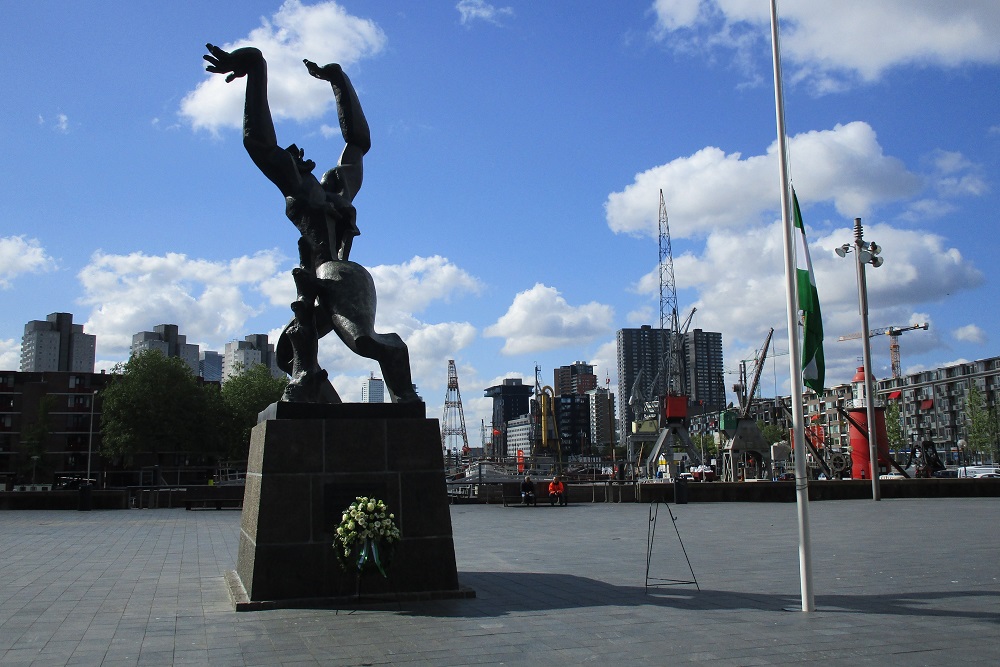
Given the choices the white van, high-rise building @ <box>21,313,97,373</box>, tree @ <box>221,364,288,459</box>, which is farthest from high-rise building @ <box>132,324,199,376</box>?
the white van

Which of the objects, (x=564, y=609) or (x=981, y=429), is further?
(x=981, y=429)

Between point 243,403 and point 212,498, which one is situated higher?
point 243,403

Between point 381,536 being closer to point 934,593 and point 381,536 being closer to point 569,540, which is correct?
point 934,593

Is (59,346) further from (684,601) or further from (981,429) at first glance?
(684,601)

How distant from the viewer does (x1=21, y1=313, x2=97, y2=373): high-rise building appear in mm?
141125

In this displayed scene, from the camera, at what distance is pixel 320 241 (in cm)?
1213

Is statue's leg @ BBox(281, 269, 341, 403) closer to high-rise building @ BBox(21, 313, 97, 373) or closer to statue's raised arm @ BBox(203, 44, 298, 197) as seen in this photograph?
statue's raised arm @ BBox(203, 44, 298, 197)

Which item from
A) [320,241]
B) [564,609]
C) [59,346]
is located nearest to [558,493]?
[320,241]

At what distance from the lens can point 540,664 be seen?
22.7 ft

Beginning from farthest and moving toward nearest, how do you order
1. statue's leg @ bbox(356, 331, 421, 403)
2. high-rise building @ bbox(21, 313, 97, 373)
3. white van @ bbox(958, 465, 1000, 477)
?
high-rise building @ bbox(21, 313, 97, 373) < white van @ bbox(958, 465, 1000, 477) < statue's leg @ bbox(356, 331, 421, 403)

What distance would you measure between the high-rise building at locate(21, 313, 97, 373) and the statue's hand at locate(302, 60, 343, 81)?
143701mm

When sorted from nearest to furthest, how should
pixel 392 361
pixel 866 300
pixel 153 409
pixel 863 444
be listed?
pixel 392 361, pixel 866 300, pixel 863 444, pixel 153 409

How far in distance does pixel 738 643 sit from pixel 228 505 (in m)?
28.2

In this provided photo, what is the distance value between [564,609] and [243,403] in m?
69.6
